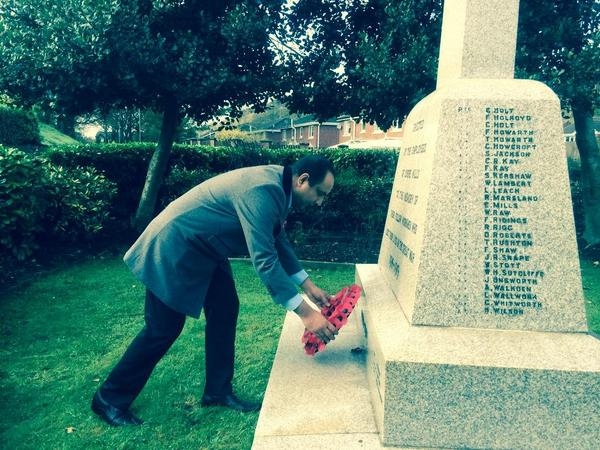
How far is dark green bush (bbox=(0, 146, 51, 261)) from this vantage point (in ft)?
20.3

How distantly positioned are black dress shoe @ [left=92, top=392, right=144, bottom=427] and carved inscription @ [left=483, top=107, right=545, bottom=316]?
2387 millimetres

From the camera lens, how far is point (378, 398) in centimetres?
262

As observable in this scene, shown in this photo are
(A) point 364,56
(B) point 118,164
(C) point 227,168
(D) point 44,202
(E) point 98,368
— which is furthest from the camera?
(C) point 227,168

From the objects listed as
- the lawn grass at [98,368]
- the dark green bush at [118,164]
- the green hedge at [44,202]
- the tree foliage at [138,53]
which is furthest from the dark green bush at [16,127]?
the lawn grass at [98,368]

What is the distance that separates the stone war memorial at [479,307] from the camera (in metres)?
2.37

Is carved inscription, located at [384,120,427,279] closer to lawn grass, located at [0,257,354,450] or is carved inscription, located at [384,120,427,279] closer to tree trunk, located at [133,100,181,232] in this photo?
lawn grass, located at [0,257,354,450]

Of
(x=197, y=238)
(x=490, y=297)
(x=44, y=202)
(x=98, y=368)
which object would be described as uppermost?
(x=197, y=238)

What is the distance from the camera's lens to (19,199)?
20.7 ft

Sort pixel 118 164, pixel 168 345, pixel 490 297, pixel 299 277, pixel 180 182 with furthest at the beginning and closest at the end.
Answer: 1. pixel 118 164
2. pixel 180 182
3. pixel 299 277
4. pixel 168 345
5. pixel 490 297

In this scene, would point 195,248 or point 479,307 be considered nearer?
point 479,307

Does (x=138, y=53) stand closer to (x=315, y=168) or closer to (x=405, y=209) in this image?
(x=315, y=168)

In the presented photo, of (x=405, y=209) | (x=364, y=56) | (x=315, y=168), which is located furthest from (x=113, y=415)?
(x=364, y=56)

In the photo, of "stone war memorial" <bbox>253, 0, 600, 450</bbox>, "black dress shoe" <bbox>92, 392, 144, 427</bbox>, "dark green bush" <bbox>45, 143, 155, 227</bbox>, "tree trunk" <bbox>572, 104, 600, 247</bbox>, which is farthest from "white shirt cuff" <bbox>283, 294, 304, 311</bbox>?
"tree trunk" <bbox>572, 104, 600, 247</bbox>

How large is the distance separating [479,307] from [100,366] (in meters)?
3.19
